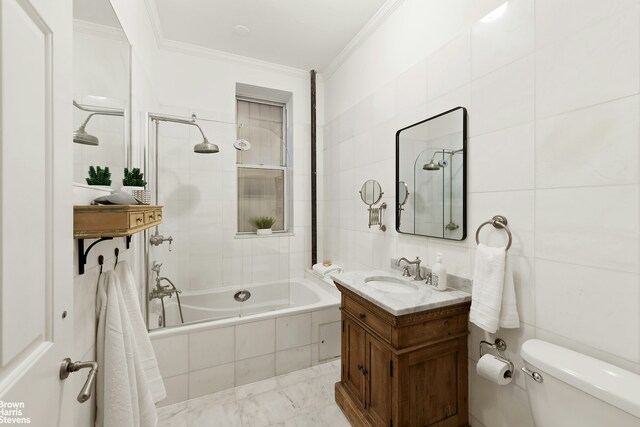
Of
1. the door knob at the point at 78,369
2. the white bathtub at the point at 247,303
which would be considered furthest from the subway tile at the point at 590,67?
the white bathtub at the point at 247,303

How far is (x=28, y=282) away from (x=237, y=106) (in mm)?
2918

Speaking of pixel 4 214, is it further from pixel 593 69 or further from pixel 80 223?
pixel 593 69

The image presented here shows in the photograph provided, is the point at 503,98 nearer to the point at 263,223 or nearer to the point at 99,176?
the point at 99,176

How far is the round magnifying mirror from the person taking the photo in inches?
87.0

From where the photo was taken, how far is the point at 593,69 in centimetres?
101

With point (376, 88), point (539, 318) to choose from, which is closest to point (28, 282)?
point (539, 318)

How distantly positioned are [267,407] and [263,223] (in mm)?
1594

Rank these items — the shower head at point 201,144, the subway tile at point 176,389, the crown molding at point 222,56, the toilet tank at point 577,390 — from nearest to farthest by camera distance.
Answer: the toilet tank at point 577,390 → the subway tile at point 176,389 → the shower head at point 201,144 → the crown molding at point 222,56

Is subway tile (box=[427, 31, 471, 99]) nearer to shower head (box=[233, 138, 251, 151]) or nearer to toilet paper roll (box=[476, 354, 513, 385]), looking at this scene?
toilet paper roll (box=[476, 354, 513, 385])

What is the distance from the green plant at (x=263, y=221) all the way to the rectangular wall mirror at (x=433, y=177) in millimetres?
1410

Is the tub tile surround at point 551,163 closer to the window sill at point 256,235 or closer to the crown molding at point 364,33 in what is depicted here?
the crown molding at point 364,33

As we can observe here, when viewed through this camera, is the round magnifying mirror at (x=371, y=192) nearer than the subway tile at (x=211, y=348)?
No

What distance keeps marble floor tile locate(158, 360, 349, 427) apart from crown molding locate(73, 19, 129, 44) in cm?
202

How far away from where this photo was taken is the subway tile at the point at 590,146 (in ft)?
3.02
